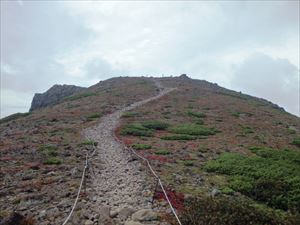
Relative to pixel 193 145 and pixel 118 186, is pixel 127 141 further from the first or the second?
pixel 118 186

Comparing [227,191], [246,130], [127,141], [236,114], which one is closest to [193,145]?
[127,141]

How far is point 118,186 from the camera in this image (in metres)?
15.6

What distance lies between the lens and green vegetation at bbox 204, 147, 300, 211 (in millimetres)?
15281

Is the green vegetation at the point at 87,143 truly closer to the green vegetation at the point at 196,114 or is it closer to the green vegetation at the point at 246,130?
the green vegetation at the point at 246,130

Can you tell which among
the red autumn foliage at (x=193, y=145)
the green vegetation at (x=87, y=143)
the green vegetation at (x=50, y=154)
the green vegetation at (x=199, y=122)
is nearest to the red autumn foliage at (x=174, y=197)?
the green vegetation at (x=50, y=154)

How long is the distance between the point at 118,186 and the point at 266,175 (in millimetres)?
7383

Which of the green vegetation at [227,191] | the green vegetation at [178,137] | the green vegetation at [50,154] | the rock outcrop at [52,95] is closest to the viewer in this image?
the green vegetation at [227,191]

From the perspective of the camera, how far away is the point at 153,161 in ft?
67.0

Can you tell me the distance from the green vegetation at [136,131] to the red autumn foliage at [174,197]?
1610cm

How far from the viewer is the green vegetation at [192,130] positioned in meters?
31.4

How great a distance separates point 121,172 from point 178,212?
6.40 metres

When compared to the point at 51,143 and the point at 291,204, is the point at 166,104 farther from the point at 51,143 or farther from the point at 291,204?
the point at 291,204

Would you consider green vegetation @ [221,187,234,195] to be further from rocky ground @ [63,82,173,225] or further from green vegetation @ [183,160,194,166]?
green vegetation @ [183,160,194,166]

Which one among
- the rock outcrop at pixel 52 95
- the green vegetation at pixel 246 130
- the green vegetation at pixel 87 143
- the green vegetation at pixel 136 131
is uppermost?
the rock outcrop at pixel 52 95
